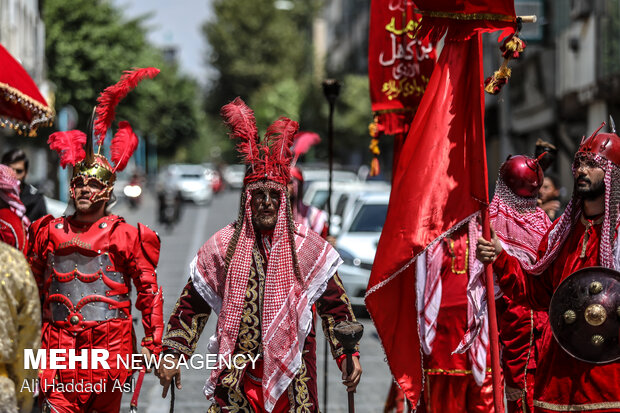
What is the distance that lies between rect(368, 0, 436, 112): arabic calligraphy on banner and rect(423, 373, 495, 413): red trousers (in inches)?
116

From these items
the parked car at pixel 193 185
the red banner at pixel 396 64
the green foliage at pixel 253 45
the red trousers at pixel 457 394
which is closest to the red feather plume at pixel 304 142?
the red banner at pixel 396 64

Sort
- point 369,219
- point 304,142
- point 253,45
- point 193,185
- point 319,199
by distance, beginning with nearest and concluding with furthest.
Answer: point 304,142, point 369,219, point 319,199, point 193,185, point 253,45

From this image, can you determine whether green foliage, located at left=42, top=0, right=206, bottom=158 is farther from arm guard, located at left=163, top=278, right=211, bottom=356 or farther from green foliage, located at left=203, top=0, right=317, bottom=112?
green foliage, located at left=203, top=0, right=317, bottom=112

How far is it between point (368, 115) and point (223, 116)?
38.4 metres

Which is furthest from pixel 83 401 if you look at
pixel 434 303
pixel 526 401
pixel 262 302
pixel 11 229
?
pixel 526 401

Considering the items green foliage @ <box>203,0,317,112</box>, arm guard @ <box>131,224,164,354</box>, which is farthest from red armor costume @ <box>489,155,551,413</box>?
green foliage @ <box>203,0,317,112</box>

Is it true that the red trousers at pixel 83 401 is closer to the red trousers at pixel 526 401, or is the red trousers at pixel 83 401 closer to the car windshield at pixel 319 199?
the red trousers at pixel 526 401

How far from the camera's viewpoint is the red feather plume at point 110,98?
22.3 ft

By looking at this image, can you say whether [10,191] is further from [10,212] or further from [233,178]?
[233,178]

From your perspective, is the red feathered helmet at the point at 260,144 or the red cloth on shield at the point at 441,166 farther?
the red feathered helmet at the point at 260,144

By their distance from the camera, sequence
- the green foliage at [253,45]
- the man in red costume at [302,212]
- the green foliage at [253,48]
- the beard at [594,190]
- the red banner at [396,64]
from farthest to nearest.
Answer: the green foliage at [253,45] < the green foliage at [253,48] < the man in red costume at [302,212] < the red banner at [396,64] < the beard at [594,190]

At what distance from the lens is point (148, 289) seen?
20.7 feet

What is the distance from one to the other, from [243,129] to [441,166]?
1105 mm

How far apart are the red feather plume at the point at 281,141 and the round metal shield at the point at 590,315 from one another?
1.60 m
